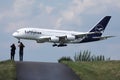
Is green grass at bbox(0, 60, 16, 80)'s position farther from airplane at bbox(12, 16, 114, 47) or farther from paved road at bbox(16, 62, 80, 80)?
airplane at bbox(12, 16, 114, 47)

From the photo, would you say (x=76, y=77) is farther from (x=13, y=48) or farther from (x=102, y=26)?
(x=102, y=26)

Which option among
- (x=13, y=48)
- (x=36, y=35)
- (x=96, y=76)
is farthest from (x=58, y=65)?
(x=36, y=35)

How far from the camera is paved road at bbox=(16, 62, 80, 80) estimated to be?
25861mm

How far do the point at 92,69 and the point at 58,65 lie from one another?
2402 mm

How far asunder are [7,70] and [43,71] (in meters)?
2.19

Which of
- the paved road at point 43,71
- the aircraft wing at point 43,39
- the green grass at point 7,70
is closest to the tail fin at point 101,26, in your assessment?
the aircraft wing at point 43,39

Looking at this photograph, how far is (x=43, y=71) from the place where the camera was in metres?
27.6

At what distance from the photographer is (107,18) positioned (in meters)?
68.1

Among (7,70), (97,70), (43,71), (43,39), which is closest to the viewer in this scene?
(7,70)

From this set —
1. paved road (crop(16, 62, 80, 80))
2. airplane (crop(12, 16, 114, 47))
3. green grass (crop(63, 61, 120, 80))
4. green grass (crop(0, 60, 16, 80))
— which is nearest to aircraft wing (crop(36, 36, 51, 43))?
airplane (crop(12, 16, 114, 47))

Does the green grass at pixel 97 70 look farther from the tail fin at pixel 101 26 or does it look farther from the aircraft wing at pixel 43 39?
the tail fin at pixel 101 26

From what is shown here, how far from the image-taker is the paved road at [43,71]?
25861 millimetres

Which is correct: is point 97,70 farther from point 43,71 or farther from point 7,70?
point 7,70

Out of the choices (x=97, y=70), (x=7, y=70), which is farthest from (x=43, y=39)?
(x=7, y=70)
